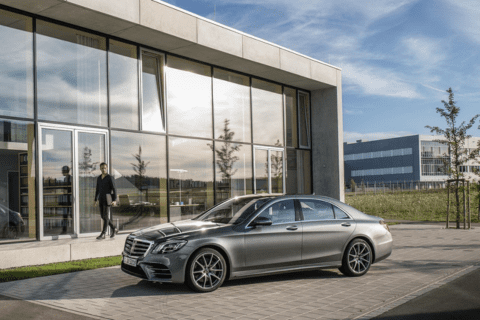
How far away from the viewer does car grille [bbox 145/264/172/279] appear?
24.2 ft

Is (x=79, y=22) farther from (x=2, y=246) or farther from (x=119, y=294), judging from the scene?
(x=119, y=294)

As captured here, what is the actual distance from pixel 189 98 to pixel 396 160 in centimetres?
9118

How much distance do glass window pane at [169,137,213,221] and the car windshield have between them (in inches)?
250

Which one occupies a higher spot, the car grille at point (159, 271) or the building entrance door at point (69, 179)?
the building entrance door at point (69, 179)

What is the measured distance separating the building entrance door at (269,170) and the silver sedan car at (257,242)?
9.57 m

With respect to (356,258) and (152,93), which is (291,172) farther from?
(356,258)

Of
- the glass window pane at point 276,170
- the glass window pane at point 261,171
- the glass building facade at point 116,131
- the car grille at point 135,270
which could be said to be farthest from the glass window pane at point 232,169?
the car grille at point 135,270

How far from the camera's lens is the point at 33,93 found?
1212cm

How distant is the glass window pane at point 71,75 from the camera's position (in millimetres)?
12469

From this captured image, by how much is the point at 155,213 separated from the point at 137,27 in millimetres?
5349

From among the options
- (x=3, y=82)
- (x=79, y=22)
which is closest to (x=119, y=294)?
(x=3, y=82)

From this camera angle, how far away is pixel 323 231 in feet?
28.7

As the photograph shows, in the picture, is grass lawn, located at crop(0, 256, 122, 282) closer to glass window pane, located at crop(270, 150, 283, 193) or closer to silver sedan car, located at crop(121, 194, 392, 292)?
silver sedan car, located at crop(121, 194, 392, 292)

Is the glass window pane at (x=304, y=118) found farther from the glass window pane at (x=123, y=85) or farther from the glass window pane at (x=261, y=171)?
the glass window pane at (x=123, y=85)
